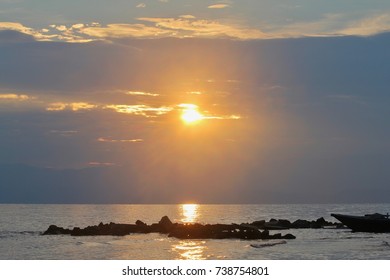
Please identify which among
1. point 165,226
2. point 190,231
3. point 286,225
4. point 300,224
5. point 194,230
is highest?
point 300,224

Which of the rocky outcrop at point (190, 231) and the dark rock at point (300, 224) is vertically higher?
the dark rock at point (300, 224)

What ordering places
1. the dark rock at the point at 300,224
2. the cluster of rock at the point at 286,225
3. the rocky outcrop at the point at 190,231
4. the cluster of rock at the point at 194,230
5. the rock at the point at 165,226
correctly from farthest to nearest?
the dark rock at the point at 300,224
the cluster of rock at the point at 286,225
the rock at the point at 165,226
the cluster of rock at the point at 194,230
the rocky outcrop at the point at 190,231

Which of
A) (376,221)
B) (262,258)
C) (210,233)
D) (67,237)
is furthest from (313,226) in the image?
(262,258)

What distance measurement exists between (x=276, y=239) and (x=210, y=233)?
30.8ft

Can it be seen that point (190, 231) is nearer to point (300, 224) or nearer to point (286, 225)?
point (286, 225)

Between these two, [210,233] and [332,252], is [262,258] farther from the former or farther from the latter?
[210,233]

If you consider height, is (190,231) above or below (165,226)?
below

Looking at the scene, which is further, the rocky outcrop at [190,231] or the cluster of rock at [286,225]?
the cluster of rock at [286,225]

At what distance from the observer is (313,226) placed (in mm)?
110250

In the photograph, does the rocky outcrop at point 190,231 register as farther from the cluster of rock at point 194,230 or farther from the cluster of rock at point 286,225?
the cluster of rock at point 286,225

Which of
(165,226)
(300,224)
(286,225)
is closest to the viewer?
(165,226)

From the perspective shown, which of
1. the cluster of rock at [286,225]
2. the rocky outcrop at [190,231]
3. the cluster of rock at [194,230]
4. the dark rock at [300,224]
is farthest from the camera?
the dark rock at [300,224]

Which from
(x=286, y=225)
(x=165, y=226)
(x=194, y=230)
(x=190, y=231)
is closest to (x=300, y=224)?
(x=286, y=225)

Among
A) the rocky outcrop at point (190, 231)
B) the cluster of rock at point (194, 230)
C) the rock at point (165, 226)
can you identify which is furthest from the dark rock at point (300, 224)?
the rock at point (165, 226)
